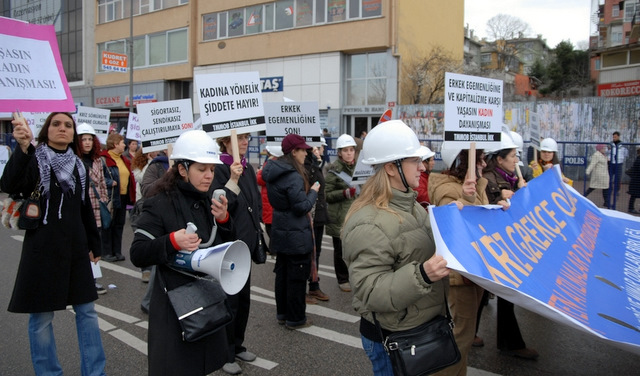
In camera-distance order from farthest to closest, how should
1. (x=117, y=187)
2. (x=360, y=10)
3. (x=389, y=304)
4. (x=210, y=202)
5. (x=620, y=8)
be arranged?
(x=620, y=8) → (x=360, y=10) → (x=117, y=187) → (x=210, y=202) → (x=389, y=304)

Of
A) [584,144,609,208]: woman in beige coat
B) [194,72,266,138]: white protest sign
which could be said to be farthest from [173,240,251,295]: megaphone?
[584,144,609,208]: woman in beige coat

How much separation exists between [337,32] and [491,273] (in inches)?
989

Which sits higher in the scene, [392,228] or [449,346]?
[392,228]

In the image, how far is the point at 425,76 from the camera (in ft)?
86.1

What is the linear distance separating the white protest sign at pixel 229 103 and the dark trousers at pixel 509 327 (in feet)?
9.62

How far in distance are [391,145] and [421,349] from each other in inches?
41.2

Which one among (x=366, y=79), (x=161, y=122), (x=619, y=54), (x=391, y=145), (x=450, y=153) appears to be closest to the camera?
(x=391, y=145)

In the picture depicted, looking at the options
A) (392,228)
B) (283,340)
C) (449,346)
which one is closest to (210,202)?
(392,228)

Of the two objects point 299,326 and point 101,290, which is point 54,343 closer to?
point 299,326

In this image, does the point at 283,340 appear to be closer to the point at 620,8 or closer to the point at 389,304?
the point at 389,304

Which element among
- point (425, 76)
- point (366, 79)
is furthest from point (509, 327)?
point (425, 76)

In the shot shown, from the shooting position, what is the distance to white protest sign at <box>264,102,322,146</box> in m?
6.48

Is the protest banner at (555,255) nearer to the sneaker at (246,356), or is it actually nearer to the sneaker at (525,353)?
the sneaker at (525,353)

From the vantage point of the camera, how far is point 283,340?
4.82 m
